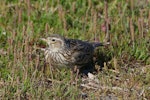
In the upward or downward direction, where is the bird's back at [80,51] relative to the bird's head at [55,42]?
downward

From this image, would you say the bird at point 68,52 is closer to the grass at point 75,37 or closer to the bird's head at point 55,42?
the bird's head at point 55,42

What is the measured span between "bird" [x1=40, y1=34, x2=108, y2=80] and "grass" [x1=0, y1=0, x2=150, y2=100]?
15 cm

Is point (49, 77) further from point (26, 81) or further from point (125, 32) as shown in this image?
point (125, 32)

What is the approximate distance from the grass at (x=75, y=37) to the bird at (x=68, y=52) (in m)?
0.15

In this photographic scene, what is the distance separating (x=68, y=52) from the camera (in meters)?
9.75

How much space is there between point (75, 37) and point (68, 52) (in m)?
1.14

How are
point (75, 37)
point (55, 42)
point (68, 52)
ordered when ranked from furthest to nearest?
1. point (75, 37)
2. point (55, 42)
3. point (68, 52)

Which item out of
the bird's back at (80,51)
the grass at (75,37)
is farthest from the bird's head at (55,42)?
the grass at (75,37)

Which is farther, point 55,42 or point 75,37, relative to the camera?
point 75,37

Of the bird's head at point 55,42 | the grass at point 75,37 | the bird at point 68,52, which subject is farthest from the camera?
the bird's head at point 55,42

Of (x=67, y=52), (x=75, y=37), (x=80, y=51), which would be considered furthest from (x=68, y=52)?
(x=75, y=37)

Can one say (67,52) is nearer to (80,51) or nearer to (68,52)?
(68,52)

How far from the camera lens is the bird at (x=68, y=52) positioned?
9656 mm

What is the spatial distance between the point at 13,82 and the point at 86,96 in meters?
0.99
